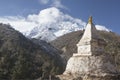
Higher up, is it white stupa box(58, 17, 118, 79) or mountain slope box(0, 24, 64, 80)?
mountain slope box(0, 24, 64, 80)

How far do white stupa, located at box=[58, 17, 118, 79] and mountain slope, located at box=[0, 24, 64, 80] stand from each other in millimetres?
29273

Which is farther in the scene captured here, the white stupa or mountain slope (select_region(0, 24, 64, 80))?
mountain slope (select_region(0, 24, 64, 80))

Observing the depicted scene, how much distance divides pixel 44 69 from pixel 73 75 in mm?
37544

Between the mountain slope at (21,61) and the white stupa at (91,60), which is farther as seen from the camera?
the mountain slope at (21,61)

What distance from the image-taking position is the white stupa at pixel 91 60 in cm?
985

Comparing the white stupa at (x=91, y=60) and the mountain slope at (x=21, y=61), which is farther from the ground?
the mountain slope at (x=21, y=61)

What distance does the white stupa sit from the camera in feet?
32.3

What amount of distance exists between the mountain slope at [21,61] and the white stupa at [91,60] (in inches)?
1152

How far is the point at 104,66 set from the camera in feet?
32.8

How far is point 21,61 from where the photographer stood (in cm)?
4309

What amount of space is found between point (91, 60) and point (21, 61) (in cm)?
3403

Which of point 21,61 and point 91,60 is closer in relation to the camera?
point 91,60

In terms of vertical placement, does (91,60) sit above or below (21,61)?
below

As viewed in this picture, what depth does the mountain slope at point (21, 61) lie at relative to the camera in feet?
133
